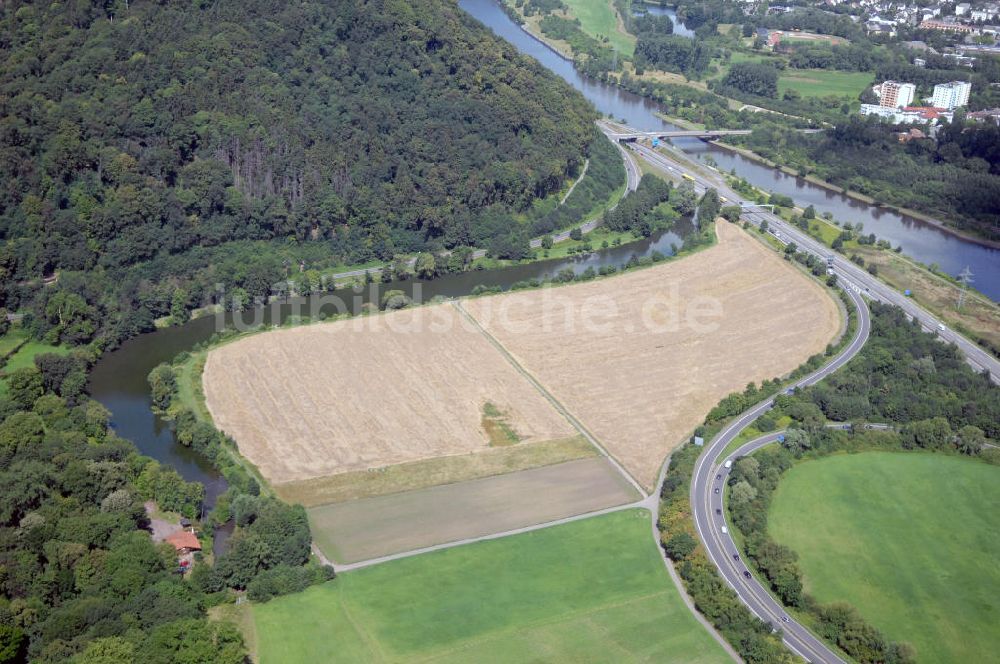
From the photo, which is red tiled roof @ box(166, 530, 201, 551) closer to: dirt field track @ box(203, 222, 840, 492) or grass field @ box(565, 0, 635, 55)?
dirt field track @ box(203, 222, 840, 492)

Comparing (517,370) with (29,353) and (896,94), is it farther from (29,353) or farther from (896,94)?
(896,94)

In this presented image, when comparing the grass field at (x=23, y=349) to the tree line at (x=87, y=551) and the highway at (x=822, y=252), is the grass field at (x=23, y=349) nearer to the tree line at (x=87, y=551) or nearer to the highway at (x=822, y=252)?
the tree line at (x=87, y=551)

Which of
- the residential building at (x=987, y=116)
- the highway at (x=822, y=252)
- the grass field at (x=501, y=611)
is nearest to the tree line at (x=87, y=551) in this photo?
the grass field at (x=501, y=611)

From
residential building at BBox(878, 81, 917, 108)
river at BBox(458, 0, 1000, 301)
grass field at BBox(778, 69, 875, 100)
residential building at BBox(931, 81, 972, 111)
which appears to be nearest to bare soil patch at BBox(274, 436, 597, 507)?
river at BBox(458, 0, 1000, 301)

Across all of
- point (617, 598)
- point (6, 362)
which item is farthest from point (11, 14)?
point (617, 598)

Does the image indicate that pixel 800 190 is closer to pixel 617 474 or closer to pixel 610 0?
pixel 617 474

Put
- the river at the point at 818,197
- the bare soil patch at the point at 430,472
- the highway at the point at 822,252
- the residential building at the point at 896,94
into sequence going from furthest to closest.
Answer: the residential building at the point at 896,94, the river at the point at 818,197, the highway at the point at 822,252, the bare soil patch at the point at 430,472

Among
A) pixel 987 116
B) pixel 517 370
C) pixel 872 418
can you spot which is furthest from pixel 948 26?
pixel 517 370
